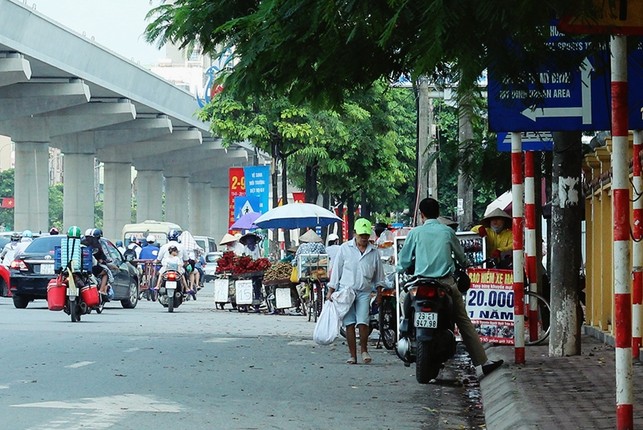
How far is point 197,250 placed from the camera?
54.5 metres

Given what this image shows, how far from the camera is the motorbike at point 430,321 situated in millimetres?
13781

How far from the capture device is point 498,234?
2020cm

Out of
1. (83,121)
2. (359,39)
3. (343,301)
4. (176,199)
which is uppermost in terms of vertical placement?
(83,121)

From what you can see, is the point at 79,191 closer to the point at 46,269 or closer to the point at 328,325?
the point at 46,269

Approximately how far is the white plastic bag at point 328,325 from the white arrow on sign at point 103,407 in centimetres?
483

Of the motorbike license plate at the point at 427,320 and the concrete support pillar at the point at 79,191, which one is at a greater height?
the concrete support pillar at the point at 79,191

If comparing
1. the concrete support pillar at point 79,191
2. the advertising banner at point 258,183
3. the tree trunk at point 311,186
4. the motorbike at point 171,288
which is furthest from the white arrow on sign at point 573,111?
the concrete support pillar at point 79,191

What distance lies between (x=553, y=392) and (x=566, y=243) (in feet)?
12.9

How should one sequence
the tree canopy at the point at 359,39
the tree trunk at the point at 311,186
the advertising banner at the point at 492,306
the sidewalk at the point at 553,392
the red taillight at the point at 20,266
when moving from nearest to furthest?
the tree canopy at the point at 359,39 → the sidewalk at the point at 553,392 → the advertising banner at the point at 492,306 → the red taillight at the point at 20,266 → the tree trunk at the point at 311,186

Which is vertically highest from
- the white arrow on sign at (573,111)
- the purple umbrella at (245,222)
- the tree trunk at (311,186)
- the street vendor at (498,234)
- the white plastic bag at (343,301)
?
the tree trunk at (311,186)

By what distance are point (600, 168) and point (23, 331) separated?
28.1 ft

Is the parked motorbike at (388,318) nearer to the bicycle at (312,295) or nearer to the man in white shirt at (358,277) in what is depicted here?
the man in white shirt at (358,277)

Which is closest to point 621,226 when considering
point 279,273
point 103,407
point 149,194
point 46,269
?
point 103,407

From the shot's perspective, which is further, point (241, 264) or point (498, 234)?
point (241, 264)
